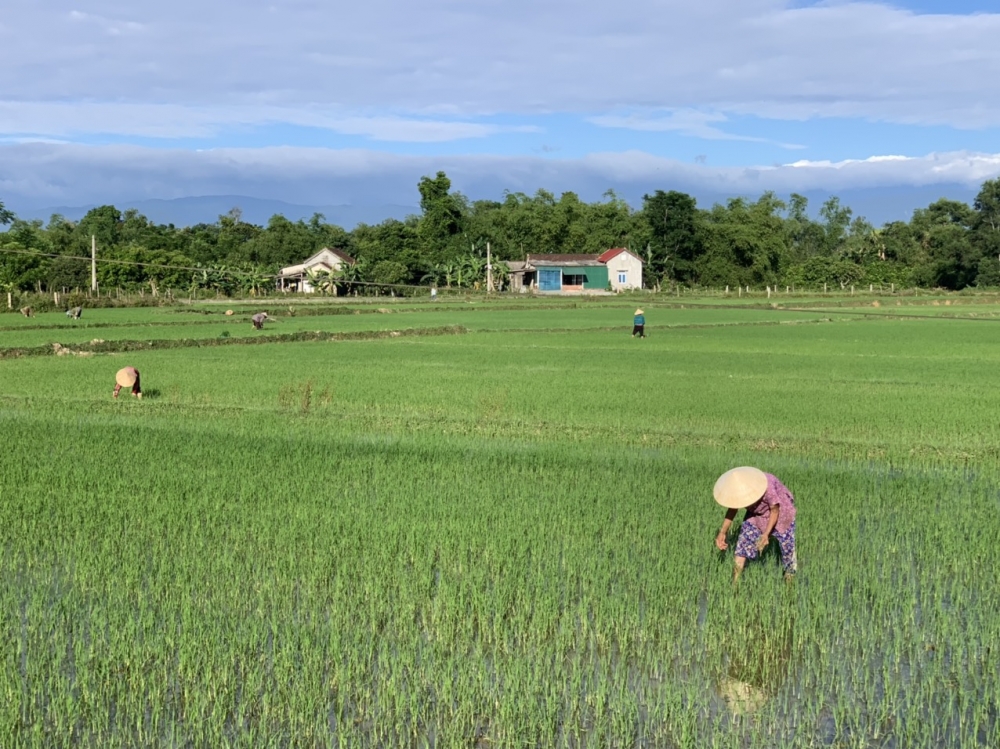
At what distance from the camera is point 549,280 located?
60.5 m

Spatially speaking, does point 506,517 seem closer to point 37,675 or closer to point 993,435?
point 37,675

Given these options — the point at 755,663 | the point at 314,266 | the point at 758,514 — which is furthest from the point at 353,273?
the point at 755,663

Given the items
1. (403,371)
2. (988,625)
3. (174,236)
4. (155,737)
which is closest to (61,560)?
(155,737)

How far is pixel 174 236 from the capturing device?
207 ft

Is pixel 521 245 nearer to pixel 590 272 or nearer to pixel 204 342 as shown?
pixel 590 272

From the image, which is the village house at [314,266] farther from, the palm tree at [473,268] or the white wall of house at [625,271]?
the white wall of house at [625,271]

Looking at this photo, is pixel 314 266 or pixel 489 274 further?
pixel 314 266

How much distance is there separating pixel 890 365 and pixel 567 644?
1531 cm

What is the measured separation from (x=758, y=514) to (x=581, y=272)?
2187 inches

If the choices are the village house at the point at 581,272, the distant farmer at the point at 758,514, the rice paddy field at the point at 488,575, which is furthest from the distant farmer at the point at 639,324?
the village house at the point at 581,272

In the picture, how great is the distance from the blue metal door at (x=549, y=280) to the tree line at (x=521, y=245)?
3843mm

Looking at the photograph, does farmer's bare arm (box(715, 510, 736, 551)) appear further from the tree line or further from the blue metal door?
the blue metal door

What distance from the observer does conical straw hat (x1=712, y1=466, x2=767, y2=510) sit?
4.84m

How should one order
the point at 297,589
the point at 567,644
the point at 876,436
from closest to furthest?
the point at 567,644 → the point at 297,589 → the point at 876,436
